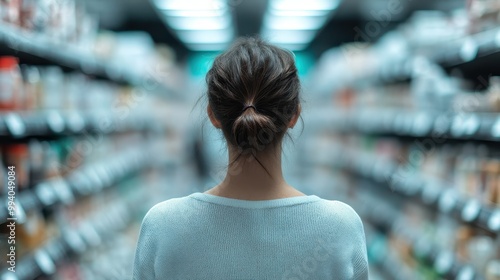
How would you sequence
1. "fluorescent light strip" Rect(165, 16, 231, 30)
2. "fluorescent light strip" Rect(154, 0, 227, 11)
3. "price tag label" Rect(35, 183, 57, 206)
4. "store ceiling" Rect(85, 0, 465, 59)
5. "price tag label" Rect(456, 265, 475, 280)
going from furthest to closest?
"fluorescent light strip" Rect(165, 16, 231, 30), "store ceiling" Rect(85, 0, 465, 59), "fluorescent light strip" Rect(154, 0, 227, 11), "price tag label" Rect(35, 183, 57, 206), "price tag label" Rect(456, 265, 475, 280)

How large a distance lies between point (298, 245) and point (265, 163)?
0.60 feet

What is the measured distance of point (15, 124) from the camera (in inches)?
105

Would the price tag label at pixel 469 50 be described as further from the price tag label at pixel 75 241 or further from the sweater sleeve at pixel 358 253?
the price tag label at pixel 75 241

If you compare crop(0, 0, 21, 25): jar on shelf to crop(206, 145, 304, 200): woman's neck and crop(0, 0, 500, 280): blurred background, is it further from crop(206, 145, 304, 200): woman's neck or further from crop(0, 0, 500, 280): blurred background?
crop(206, 145, 304, 200): woman's neck

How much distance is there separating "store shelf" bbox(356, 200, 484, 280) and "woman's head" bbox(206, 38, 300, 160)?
2.00 meters

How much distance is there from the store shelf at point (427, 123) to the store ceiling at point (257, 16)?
1.80 m

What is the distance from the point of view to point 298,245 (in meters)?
1.28

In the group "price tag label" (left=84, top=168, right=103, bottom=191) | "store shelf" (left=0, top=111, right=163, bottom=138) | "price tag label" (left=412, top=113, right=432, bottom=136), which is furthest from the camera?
"price tag label" (left=84, top=168, right=103, bottom=191)

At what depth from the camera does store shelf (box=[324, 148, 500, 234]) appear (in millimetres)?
2904

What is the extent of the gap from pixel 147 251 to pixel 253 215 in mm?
240

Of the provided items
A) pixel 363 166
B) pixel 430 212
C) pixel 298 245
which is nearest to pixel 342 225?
pixel 298 245

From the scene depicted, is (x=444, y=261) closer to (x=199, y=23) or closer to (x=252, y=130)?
(x=252, y=130)

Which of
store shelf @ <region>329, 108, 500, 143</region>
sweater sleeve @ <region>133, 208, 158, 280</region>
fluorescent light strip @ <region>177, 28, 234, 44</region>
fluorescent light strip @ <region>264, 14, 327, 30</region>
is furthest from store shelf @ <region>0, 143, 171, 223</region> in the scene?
fluorescent light strip @ <region>177, 28, 234, 44</region>

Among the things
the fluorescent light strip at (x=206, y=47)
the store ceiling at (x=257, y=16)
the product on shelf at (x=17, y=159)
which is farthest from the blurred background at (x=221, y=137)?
the fluorescent light strip at (x=206, y=47)
